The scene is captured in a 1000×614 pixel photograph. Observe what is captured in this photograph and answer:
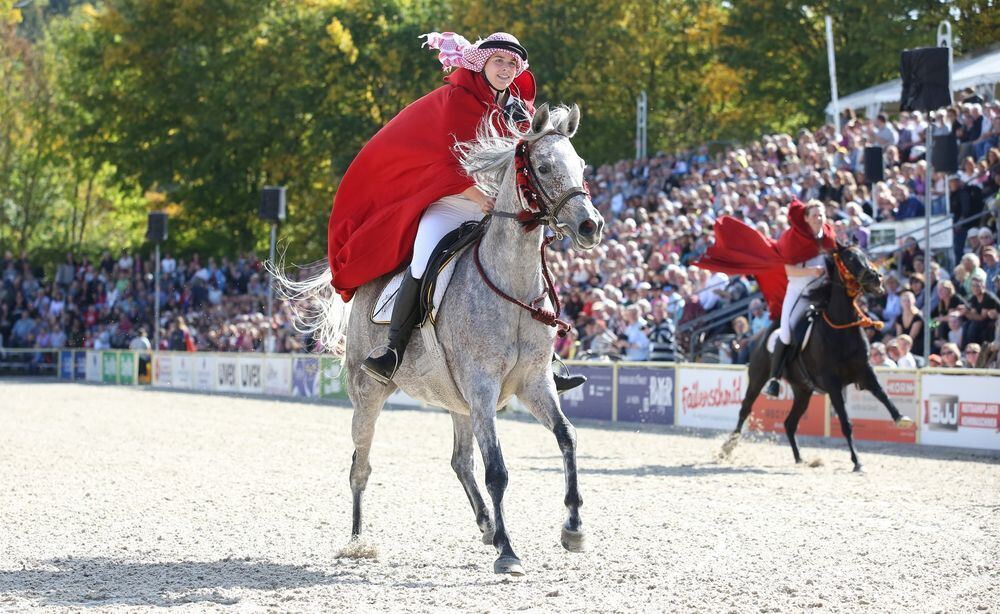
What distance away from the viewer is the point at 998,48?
101 ft

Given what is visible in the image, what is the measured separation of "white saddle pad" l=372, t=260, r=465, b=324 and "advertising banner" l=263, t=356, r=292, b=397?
71.1ft

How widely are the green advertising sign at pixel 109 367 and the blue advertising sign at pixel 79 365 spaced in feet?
4.91

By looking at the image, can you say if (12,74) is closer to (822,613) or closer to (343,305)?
(343,305)

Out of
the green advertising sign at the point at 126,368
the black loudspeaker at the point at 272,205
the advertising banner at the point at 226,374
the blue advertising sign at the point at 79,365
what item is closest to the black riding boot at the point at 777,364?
the black loudspeaker at the point at 272,205

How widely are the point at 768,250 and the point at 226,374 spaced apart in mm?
19967

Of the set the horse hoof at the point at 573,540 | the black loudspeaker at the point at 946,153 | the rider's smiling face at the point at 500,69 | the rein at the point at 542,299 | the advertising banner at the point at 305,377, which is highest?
the black loudspeaker at the point at 946,153

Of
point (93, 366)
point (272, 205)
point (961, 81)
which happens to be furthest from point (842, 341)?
point (93, 366)

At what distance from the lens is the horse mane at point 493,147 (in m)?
7.70

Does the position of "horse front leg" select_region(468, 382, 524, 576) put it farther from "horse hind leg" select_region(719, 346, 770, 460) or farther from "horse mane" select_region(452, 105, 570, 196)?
"horse hind leg" select_region(719, 346, 770, 460)

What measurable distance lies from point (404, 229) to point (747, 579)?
3.13 metres

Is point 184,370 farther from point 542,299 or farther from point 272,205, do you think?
point 542,299

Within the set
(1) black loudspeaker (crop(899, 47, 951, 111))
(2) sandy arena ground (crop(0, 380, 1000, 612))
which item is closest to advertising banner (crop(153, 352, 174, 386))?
(2) sandy arena ground (crop(0, 380, 1000, 612))

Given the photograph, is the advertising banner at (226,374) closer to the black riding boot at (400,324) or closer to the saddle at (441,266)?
the black riding boot at (400,324)

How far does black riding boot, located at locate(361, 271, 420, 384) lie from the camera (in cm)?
841
